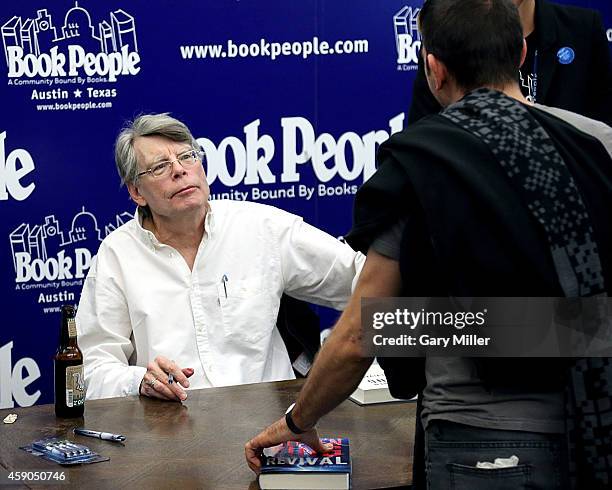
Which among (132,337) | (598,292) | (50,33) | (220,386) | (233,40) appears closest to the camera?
(598,292)

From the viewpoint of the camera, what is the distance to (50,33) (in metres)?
3.93

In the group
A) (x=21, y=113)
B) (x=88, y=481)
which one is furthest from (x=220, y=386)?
(x=21, y=113)

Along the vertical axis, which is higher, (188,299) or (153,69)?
(153,69)

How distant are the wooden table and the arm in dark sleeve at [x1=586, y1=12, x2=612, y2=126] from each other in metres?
1.08

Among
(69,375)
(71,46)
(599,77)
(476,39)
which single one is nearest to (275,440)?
(69,375)

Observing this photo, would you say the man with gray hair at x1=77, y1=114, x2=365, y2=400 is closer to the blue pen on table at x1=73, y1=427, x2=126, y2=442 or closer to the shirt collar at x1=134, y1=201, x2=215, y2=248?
the shirt collar at x1=134, y1=201, x2=215, y2=248

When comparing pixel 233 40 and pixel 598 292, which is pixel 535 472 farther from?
pixel 233 40

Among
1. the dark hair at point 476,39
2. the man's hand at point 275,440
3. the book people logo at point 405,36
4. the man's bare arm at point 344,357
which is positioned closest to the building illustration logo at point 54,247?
the book people logo at point 405,36

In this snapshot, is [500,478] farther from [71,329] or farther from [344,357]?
[71,329]

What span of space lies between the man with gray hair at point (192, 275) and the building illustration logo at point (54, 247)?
1065 mm

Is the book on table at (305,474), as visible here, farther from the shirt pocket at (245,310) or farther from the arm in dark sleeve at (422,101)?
the arm in dark sleeve at (422,101)

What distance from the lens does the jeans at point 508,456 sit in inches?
60.8

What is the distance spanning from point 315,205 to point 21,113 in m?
1.27

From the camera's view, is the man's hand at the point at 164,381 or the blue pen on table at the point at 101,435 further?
the man's hand at the point at 164,381
